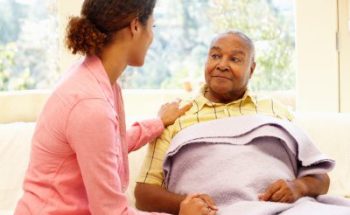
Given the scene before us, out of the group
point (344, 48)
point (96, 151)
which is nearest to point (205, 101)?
point (96, 151)

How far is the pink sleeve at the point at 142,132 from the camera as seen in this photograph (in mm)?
1718

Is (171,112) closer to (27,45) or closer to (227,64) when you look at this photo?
(227,64)

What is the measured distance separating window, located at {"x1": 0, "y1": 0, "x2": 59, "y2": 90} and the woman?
1382 mm

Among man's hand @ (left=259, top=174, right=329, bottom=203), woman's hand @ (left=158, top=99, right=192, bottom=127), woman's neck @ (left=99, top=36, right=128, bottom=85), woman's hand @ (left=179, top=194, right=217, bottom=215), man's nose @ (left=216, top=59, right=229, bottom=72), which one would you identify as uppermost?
woman's neck @ (left=99, top=36, right=128, bottom=85)

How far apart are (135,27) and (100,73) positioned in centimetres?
15

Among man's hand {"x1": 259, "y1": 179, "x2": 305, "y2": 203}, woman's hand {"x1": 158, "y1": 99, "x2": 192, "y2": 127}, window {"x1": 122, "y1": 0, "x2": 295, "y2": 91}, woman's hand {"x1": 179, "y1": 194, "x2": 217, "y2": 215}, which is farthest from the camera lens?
window {"x1": 122, "y1": 0, "x2": 295, "y2": 91}

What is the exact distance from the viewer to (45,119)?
1266 millimetres

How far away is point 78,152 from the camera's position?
1.21 m

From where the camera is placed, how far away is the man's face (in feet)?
6.21

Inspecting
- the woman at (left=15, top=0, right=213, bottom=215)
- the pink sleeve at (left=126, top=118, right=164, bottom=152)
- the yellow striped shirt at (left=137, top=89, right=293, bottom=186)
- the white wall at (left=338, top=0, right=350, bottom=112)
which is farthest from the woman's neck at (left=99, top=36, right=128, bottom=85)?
the white wall at (left=338, top=0, right=350, bottom=112)

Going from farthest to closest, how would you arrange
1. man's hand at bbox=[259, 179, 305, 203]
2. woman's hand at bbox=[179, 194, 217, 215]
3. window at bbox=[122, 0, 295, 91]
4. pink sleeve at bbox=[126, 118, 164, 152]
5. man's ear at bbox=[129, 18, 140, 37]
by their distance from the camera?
window at bbox=[122, 0, 295, 91] < pink sleeve at bbox=[126, 118, 164, 152] < man's hand at bbox=[259, 179, 305, 203] < woman's hand at bbox=[179, 194, 217, 215] < man's ear at bbox=[129, 18, 140, 37]

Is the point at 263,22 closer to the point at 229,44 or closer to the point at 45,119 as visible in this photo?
the point at 229,44

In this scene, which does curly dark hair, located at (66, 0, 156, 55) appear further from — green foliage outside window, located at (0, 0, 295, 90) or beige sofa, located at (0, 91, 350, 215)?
green foliage outside window, located at (0, 0, 295, 90)

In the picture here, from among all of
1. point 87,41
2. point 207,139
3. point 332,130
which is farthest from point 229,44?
point 87,41
